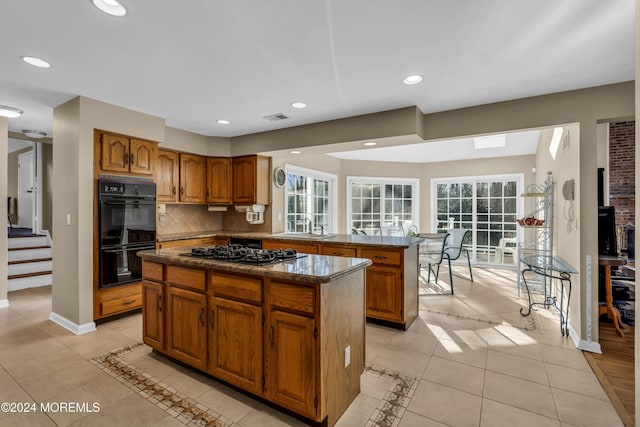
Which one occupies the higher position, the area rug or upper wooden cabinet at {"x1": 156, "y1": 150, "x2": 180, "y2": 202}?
upper wooden cabinet at {"x1": 156, "y1": 150, "x2": 180, "y2": 202}

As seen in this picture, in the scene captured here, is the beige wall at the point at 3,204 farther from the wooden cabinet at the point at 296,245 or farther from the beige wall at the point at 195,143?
the wooden cabinet at the point at 296,245

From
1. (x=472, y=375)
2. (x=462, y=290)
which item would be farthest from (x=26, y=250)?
(x=462, y=290)

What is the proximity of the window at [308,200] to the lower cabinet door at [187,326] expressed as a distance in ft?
9.84

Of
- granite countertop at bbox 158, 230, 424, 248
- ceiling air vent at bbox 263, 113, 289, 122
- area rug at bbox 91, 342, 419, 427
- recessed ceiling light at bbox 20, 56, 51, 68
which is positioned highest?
ceiling air vent at bbox 263, 113, 289, 122

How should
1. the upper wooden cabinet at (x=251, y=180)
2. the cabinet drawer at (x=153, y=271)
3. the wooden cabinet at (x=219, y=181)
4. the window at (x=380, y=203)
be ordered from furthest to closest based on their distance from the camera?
the window at (x=380, y=203) < the wooden cabinet at (x=219, y=181) < the upper wooden cabinet at (x=251, y=180) < the cabinet drawer at (x=153, y=271)

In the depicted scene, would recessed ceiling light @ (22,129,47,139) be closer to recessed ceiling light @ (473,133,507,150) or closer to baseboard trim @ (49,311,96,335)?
baseboard trim @ (49,311,96,335)

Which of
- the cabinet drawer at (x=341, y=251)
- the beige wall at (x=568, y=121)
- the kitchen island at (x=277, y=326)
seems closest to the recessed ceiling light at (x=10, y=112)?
the kitchen island at (x=277, y=326)

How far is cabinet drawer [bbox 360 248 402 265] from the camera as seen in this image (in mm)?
3178

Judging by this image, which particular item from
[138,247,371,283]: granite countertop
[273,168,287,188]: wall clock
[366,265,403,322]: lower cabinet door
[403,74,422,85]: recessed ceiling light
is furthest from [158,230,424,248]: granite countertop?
[403,74,422,85]: recessed ceiling light

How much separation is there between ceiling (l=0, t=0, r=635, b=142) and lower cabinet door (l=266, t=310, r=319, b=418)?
1.82 meters

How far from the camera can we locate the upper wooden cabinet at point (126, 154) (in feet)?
11.1

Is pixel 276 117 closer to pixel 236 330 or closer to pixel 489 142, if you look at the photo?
pixel 236 330

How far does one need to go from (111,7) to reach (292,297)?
1.98 metres

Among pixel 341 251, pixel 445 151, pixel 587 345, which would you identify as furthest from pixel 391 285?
pixel 445 151
